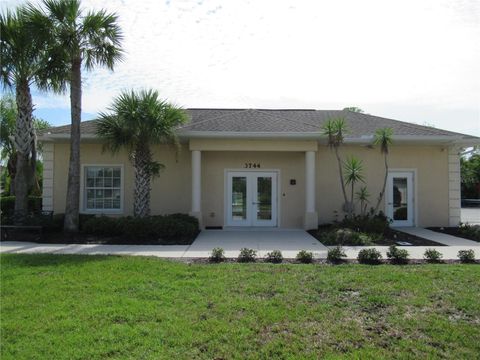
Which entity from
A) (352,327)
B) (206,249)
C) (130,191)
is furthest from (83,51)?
(352,327)

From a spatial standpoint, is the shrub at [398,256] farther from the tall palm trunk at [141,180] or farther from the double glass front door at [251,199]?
the tall palm trunk at [141,180]

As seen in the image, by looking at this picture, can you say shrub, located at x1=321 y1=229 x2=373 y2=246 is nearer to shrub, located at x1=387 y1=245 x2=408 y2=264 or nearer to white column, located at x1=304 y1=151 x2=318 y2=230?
shrub, located at x1=387 y1=245 x2=408 y2=264

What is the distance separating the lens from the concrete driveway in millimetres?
9750

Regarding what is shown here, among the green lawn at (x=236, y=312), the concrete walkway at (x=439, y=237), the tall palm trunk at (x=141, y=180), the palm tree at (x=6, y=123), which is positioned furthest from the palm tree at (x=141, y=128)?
the palm tree at (x=6, y=123)

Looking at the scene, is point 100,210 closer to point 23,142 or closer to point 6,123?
point 23,142

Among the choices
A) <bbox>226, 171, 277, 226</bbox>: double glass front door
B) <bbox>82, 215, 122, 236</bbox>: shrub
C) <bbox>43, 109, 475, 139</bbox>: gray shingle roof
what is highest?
<bbox>43, 109, 475, 139</bbox>: gray shingle roof

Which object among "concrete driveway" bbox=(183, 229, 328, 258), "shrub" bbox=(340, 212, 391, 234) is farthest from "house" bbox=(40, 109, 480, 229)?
"shrub" bbox=(340, 212, 391, 234)

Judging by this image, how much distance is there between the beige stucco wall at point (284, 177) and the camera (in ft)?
49.8

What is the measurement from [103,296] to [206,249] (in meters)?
4.73

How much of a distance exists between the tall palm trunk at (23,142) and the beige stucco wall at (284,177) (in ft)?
7.59

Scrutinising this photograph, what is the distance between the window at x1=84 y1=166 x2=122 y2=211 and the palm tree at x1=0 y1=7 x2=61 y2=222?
2385 mm

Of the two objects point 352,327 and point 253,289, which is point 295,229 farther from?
point 352,327

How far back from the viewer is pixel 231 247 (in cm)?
1056

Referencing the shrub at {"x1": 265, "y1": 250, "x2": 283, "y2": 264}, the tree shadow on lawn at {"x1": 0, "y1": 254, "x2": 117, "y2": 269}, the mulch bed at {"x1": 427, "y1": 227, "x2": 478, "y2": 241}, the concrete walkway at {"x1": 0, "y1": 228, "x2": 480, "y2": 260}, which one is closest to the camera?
the tree shadow on lawn at {"x1": 0, "y1": 254, "x2": 117, "y2": 269}
